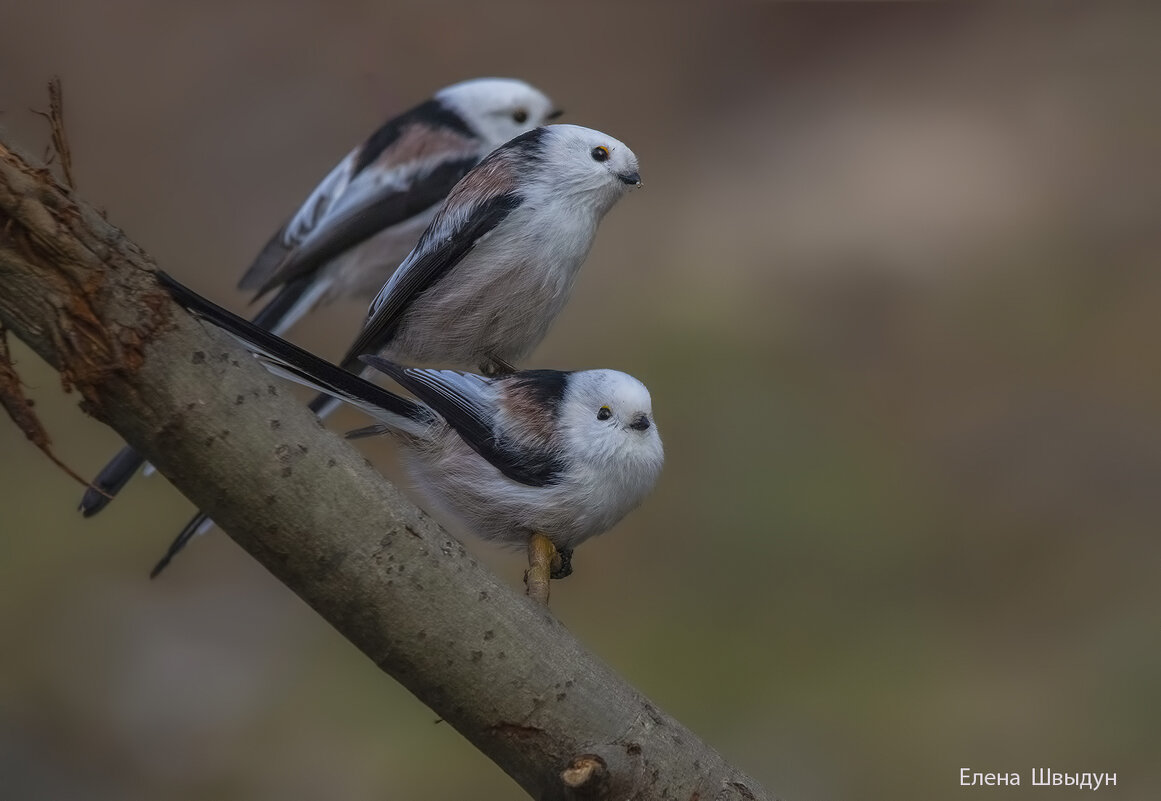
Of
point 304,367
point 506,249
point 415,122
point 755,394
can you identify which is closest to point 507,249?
point 506,249

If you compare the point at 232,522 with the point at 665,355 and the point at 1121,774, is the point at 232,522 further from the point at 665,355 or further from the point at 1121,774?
the point at 665,355

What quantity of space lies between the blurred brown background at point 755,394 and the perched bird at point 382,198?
132 cm

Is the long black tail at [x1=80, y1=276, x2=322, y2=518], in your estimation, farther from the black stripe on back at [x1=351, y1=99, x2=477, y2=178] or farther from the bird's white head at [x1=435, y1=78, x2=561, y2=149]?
the bird's white head at [x1=435, y1=78, x2=561, y2=149]

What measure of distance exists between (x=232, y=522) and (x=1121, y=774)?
3.05m

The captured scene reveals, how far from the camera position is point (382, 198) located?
2170 millimetres

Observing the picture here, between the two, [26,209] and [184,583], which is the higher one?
[26,209]

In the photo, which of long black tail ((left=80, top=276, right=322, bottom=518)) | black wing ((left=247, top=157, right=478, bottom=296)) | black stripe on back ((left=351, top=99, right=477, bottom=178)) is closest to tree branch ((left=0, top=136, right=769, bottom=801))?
long black tail ((left=80, top=276, right=322, bottom=518))

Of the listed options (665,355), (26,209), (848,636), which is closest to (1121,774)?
(848,636)

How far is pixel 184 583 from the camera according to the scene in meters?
3.86

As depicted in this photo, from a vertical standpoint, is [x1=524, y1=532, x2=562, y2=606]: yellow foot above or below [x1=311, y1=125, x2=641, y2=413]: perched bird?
below

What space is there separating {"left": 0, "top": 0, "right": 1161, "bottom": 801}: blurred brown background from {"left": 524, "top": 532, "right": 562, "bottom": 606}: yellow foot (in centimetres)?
198

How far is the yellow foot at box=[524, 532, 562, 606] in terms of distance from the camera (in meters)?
1.44

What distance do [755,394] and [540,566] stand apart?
10.0 feet

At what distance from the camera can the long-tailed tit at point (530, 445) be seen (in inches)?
65.0
